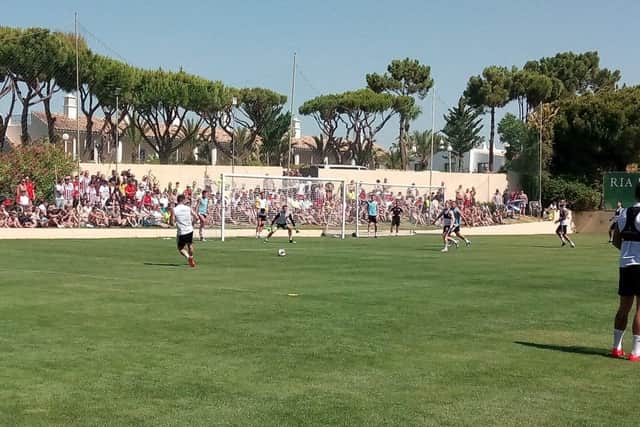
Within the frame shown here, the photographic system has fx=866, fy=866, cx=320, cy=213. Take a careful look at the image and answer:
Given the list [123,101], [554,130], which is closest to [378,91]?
[554,130]

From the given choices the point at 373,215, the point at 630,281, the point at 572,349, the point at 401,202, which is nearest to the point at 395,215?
the point at 373,215

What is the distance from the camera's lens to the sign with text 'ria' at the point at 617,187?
54.8 metres

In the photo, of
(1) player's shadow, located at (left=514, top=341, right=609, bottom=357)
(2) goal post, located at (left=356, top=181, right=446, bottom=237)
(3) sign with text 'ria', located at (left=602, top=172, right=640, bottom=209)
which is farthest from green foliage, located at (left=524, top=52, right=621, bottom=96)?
(1) player's shadow, located at (left=514, top=341, right=609, bottom=357)

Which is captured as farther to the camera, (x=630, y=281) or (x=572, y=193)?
(x=572, y=193)

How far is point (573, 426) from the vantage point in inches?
264

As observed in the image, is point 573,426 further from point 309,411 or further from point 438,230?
point 438,230

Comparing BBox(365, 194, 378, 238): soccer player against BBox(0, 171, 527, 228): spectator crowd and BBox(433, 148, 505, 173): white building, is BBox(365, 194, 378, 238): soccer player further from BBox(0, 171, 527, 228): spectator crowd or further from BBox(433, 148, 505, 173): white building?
BBox(433, 148, 505, 173): white building

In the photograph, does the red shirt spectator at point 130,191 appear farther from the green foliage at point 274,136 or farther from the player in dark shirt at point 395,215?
the green foliage at point 274,136

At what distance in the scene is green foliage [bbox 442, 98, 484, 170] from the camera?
87.6 metres

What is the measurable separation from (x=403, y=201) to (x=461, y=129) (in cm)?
4513

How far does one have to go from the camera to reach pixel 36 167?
121ft

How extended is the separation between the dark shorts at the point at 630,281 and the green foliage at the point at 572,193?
2037 inches

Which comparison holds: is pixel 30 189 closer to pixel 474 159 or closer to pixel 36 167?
pixel 36 167

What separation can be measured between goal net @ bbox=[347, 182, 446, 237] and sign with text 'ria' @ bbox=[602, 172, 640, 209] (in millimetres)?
15085
